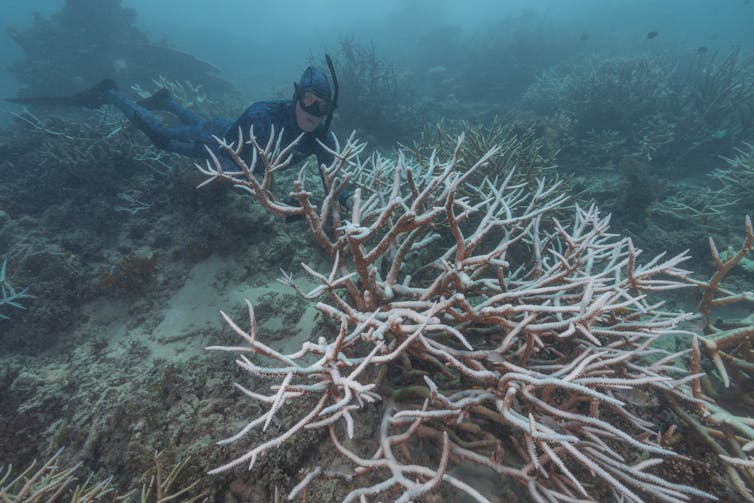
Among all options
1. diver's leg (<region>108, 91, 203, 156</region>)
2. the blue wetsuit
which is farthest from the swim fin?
diver's leg (<region>108, 91, 203, 156</region>)

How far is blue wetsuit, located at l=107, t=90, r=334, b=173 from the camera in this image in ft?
12.7

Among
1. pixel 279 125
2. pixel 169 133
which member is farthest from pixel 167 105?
pixel 279 125

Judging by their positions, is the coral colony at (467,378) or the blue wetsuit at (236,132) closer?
the coral colony at (467,378)

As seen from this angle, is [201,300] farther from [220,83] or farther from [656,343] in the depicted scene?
[220,83]

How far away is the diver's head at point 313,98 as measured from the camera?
138 inches

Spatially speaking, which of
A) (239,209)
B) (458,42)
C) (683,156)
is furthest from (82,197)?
(458,42)

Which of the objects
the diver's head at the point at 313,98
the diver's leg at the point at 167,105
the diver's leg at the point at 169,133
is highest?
the diver's head at the point at 313,98

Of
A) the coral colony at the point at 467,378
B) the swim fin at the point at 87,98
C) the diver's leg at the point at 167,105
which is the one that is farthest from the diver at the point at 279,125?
the swim fin at the point at 87,98

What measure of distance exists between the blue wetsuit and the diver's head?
179mm

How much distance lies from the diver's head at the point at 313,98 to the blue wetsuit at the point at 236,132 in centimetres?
18

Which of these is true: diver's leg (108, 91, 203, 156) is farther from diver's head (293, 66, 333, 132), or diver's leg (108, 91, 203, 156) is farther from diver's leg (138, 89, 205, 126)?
diver's head (293, 66, 333, 132)

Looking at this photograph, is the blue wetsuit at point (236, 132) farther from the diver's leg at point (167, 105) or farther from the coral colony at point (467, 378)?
the coral colony at point (467, 378)

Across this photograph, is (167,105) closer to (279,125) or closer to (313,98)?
(279,125)

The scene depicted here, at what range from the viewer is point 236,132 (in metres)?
3.93
